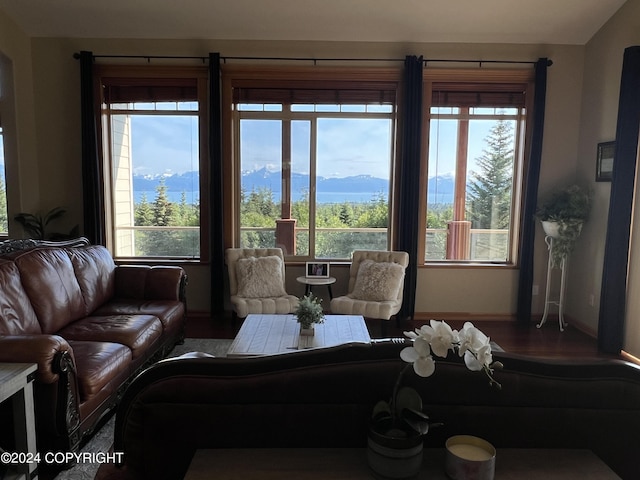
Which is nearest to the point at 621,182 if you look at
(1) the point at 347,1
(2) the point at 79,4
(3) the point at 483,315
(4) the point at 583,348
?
(4) the point at 583,348

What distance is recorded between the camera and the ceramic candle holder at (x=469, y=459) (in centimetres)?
98

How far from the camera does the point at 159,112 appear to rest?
493cm

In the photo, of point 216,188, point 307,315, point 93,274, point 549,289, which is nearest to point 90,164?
point 216,188

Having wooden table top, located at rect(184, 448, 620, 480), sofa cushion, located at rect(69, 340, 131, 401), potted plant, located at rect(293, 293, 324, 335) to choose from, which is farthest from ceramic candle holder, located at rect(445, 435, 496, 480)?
potted plant, located at rect(293, 293, 324, 335)

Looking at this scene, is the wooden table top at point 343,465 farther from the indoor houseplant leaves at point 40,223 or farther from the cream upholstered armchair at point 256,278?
the indoor houseplant leaves at point 40,223

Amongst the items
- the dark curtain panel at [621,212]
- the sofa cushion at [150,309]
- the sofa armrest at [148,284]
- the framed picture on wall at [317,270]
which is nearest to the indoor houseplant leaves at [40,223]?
the sofa armrest at [148,284]

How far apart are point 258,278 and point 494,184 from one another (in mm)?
2782

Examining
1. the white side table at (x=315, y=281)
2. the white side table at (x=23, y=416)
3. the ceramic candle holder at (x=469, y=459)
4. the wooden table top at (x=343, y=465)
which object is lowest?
the white side table at (x=23, y=416)

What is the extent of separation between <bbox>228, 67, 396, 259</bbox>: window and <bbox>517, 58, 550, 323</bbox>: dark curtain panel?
1429mm

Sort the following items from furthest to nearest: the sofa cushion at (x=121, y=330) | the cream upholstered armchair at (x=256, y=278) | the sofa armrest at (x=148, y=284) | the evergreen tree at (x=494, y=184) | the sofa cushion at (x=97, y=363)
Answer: the evergreen tree at (x=494, y=184) < the cream upholstered armchair at (x=256, y=278) < the sofa armrest at (x=148, y=284) < the sofa cushion at (x=121, y=330) < the sofa cushion at (x=97, y=363)

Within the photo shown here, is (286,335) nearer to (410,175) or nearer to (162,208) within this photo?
(410,175)

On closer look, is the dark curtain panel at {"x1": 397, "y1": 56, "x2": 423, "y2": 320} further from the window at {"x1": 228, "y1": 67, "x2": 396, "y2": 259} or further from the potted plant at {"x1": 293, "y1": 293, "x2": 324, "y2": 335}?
the potted plant at {"x1": 293, "y1": 293, "x2": 324, "y2": 335}

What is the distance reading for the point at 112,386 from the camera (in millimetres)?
2666

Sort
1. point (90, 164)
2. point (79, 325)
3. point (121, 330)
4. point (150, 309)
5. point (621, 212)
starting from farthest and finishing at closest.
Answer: point (90, 164)
point (621, 212)
point (150, 309)
point (79, 325)
point (121, 330)
